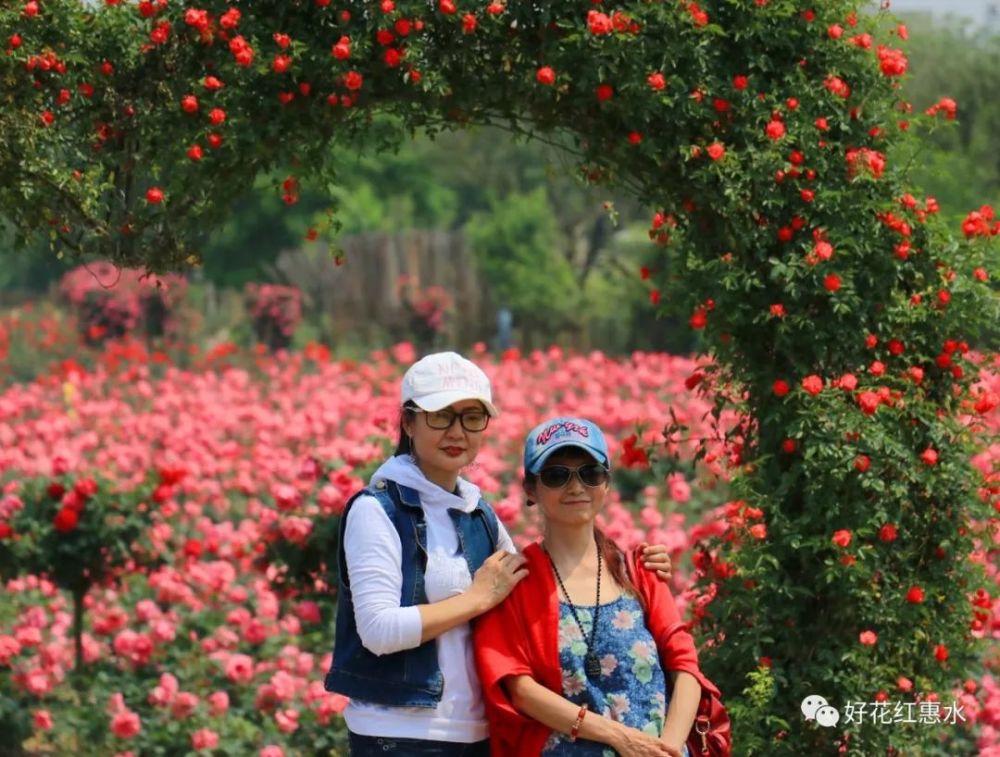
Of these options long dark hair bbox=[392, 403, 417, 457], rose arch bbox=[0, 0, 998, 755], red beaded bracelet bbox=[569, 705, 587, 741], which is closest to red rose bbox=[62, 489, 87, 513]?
rose arch bbox=[0, 0, 998, 755]

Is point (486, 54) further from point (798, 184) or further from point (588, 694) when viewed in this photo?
point (588, 694)

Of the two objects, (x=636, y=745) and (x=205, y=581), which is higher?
(x=205, y=581)

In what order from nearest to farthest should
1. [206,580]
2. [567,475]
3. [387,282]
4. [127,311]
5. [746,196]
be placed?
1. [567,475]
2. [746,196]
3. [206,580]
4. [127,311]
5. [387,282]

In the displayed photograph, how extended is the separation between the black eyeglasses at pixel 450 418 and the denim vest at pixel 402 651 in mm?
139

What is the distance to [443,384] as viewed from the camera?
10.6ft

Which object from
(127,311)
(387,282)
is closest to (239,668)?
(127,311)

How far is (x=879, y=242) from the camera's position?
15.5 feet

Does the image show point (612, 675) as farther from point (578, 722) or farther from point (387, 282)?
point (387, 282)

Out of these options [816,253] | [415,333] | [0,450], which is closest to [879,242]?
[816,253]

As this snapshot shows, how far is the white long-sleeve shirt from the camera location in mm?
3127

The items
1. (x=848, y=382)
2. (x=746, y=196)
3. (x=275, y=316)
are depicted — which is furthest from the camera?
(x=275, y=316)

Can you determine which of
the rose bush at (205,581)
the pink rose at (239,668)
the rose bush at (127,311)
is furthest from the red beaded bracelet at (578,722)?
the rose bush at (127,311)

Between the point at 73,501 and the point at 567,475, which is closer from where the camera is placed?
the point at 567,475

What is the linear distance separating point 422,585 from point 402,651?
13 centimetres
